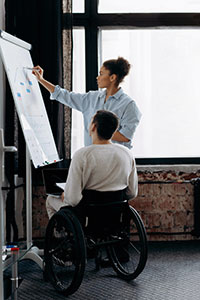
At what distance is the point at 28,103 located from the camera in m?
3.03

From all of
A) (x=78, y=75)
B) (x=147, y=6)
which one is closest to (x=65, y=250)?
(x=78, y=75)

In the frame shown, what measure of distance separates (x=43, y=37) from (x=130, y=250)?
6.26ft

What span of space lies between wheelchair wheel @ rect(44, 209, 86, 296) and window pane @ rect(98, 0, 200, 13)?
2.09 meters

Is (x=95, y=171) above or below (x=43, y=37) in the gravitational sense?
below

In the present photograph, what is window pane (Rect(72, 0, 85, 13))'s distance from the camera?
3877 millimetres

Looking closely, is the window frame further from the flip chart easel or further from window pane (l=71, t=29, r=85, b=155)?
the flip chart easel

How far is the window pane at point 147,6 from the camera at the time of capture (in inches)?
153

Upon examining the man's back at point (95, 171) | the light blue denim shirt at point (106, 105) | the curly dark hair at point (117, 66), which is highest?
the curly dark hair at point (117, 66)

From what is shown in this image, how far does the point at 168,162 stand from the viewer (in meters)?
3.97

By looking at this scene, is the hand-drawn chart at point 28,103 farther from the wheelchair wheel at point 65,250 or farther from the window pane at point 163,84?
the window pane at point 163,84

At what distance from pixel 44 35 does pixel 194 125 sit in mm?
1557

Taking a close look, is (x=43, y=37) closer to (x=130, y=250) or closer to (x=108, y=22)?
(x=108, y=22)

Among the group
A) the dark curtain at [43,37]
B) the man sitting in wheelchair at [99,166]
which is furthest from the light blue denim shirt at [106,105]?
the man sitting in wheelchair at [99,166]

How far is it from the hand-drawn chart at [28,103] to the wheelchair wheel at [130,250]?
0.69 metres
